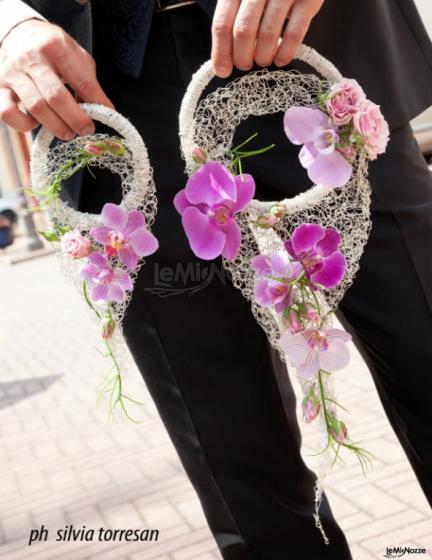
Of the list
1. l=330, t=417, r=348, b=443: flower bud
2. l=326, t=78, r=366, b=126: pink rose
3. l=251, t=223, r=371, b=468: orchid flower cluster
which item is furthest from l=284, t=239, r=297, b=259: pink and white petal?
l=330, t=417, r=348, b=443: flower bud

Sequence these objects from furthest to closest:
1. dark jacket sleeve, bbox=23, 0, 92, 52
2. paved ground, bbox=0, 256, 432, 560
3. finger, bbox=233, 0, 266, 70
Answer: paved ground, bbox=0, 256, 432, 560, dark jacket sleeve, bbox=23, 0, 92, 52, finger, bbox=233, 0, 266, 70

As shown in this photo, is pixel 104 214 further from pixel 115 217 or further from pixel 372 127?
pixel 372 127

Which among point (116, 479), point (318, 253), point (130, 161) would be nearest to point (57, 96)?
point (130, 161)

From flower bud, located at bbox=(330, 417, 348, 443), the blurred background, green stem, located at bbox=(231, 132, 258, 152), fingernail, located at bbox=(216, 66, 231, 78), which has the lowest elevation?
the blurred background

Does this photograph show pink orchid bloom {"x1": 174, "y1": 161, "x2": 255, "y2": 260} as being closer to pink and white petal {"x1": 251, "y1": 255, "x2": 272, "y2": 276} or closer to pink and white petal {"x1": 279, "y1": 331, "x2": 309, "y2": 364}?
pink and white petal {"x1": 251, "y1": 255, "x2": 272, "y2": 276}

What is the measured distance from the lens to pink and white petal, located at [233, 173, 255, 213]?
1.17 metres

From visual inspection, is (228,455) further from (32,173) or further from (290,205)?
(32,173)

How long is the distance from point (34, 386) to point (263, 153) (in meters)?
3.81

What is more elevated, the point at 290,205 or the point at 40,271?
the point at 290,205

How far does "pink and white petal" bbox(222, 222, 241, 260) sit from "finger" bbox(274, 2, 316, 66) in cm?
27

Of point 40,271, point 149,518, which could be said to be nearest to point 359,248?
point 149,518

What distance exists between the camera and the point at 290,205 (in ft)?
3.95

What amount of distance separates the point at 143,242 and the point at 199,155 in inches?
6.7

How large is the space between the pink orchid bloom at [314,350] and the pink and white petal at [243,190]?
0.22 m
